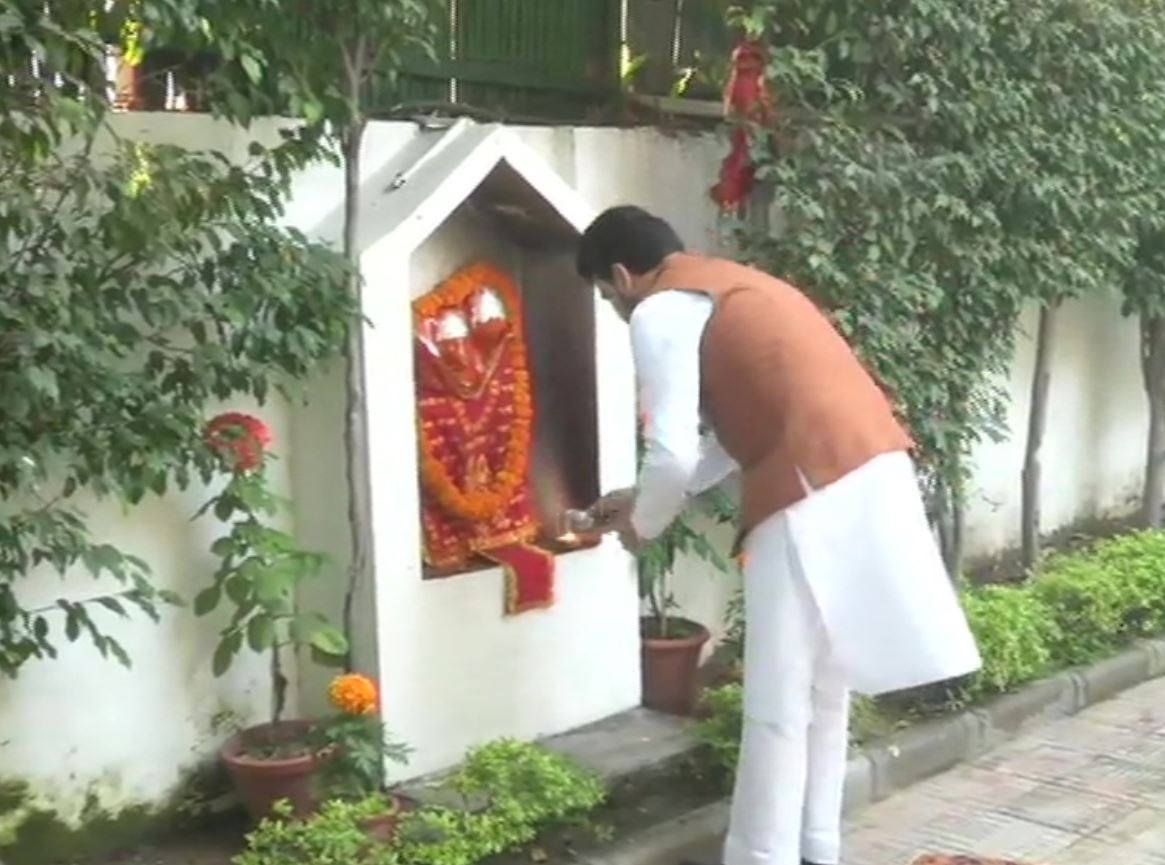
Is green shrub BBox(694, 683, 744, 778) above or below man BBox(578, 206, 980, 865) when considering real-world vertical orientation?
below

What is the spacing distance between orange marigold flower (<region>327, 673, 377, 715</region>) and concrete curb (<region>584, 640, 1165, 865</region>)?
0.68 m

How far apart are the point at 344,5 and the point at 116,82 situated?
59cm

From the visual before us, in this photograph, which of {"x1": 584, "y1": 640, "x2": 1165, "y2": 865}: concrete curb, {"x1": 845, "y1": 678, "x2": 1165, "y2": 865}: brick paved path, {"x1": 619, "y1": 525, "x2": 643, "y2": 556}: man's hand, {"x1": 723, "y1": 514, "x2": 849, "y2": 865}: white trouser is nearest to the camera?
{"x1": 723, "y1": 514, "x2": 849, "y2": 865}: white trouser

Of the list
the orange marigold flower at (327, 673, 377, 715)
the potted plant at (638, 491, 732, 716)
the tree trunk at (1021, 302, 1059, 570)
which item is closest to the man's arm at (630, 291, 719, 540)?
the orange marigold flower at (327, 673, 377, 715)

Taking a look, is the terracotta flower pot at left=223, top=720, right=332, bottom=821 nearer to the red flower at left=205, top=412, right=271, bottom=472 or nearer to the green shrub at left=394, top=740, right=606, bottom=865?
the green shrub at left=394, top=740, right=606, bottom=865

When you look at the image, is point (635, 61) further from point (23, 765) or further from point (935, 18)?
point (23, 765)

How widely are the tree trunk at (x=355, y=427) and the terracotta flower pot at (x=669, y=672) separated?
48.0 inches

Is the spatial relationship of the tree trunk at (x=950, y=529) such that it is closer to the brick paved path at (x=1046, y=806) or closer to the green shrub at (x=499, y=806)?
the brick paved path at (x=1046, y=806)

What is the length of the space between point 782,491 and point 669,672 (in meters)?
1.64

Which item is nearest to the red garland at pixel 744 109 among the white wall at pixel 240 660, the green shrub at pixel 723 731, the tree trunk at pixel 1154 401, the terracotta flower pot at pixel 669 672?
the white wall at pixel 240 660

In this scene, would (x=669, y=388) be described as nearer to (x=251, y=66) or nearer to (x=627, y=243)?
(x=627, y=243)

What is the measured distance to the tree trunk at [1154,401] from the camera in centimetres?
756

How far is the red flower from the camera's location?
3.95 metres

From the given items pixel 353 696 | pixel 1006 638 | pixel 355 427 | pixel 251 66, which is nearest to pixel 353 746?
pixel 353 696
